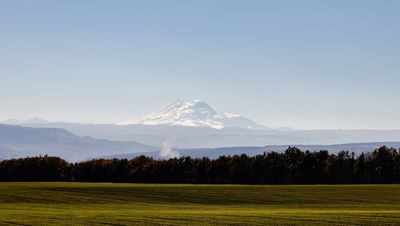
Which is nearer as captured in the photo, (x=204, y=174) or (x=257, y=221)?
(x=257, y=221)

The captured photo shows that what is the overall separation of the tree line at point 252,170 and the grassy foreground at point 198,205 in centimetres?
3630

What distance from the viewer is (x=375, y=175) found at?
14562 centimetres

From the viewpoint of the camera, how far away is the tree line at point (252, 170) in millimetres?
144413

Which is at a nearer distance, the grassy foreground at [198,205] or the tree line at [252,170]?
the grassy foreground at [198,205]

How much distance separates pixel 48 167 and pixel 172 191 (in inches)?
2625

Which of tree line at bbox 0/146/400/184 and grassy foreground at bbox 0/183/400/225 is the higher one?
tree line at bbox 0/146/400/184

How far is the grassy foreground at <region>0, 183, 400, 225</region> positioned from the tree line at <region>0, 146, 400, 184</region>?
119 ft

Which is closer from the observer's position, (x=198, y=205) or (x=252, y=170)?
(x=198, y=205)

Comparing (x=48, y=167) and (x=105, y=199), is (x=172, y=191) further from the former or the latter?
(x=48, y=167)

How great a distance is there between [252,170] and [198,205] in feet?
212

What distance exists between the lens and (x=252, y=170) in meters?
146

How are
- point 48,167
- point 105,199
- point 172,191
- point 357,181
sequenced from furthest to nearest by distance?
point 48,167 < point 357,181 < point 172,191 < point 105,199

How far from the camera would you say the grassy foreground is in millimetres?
52062

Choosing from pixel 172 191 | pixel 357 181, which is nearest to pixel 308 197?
pixel 172 191
